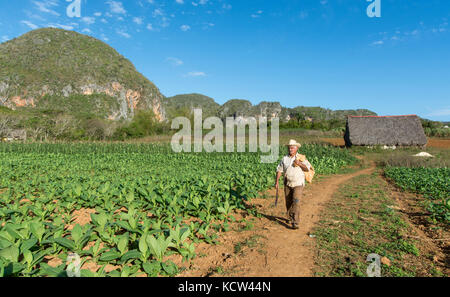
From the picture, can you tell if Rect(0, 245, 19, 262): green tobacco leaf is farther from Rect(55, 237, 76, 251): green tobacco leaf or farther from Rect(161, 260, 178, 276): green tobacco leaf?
Rect(161, 260, 178, 276): green tobacco leaf

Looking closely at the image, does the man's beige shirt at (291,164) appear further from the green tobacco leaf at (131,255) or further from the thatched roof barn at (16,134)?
the thatched roof barn at (16,134)

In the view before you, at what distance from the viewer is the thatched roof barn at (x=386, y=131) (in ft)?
74.6

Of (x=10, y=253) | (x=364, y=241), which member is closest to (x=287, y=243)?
(x=364, y=241)

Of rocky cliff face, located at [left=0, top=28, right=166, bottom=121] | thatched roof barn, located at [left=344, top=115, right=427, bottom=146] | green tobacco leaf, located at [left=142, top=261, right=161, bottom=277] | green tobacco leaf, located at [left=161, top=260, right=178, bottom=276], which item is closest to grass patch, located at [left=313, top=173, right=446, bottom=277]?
green tobacco leaf, located at [left=161, top=260, right=178, bottom=276]

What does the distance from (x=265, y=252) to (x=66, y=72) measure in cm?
9787

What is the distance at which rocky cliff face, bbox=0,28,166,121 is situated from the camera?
68250 millimetres

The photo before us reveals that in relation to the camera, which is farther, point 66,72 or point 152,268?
point 66,72

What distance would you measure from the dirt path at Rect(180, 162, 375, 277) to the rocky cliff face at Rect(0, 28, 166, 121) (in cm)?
8716

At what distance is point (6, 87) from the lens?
215 ft

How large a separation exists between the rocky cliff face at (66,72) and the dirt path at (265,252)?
286ft

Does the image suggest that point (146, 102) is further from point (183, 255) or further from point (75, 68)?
point (183, 255)

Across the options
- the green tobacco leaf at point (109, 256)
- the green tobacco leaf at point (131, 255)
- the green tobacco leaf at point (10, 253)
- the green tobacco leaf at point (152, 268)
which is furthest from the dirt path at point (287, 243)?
the green tobacco leaf at point (10, 253)

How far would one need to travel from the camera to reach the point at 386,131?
78.1 ft

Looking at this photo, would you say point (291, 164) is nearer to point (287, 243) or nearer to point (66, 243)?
point (287, 243)
